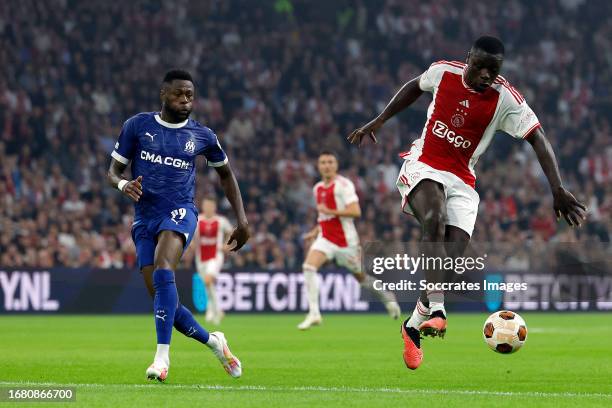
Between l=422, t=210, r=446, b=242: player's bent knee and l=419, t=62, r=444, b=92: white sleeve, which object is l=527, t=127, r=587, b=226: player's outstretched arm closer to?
l=422, t=210, r=446, b=242: player's bent knee

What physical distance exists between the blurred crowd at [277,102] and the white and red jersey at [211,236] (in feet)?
10.2

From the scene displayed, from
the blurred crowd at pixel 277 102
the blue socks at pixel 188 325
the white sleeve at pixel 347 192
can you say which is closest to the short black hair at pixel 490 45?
the blue socks at pixel 188 325

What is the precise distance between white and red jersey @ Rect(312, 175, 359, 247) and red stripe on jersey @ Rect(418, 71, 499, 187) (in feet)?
25.8

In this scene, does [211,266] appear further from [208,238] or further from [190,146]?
[190,146]

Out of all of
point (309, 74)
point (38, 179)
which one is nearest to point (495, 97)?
point (38, 179)

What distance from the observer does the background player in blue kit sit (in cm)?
890

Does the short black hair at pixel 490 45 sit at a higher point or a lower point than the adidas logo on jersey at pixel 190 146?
higher

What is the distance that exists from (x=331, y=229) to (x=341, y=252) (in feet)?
1.25

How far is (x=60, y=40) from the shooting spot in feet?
86.0

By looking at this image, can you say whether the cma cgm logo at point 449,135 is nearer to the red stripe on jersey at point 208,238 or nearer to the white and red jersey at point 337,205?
the white and red jersey at point 337,205

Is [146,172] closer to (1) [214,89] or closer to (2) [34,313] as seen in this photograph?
(2) [34,313]

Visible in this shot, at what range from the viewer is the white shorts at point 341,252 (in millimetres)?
17719

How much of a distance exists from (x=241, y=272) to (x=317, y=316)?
17.6 ft

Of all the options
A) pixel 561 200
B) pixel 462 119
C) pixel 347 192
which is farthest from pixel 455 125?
pixel 347 192
